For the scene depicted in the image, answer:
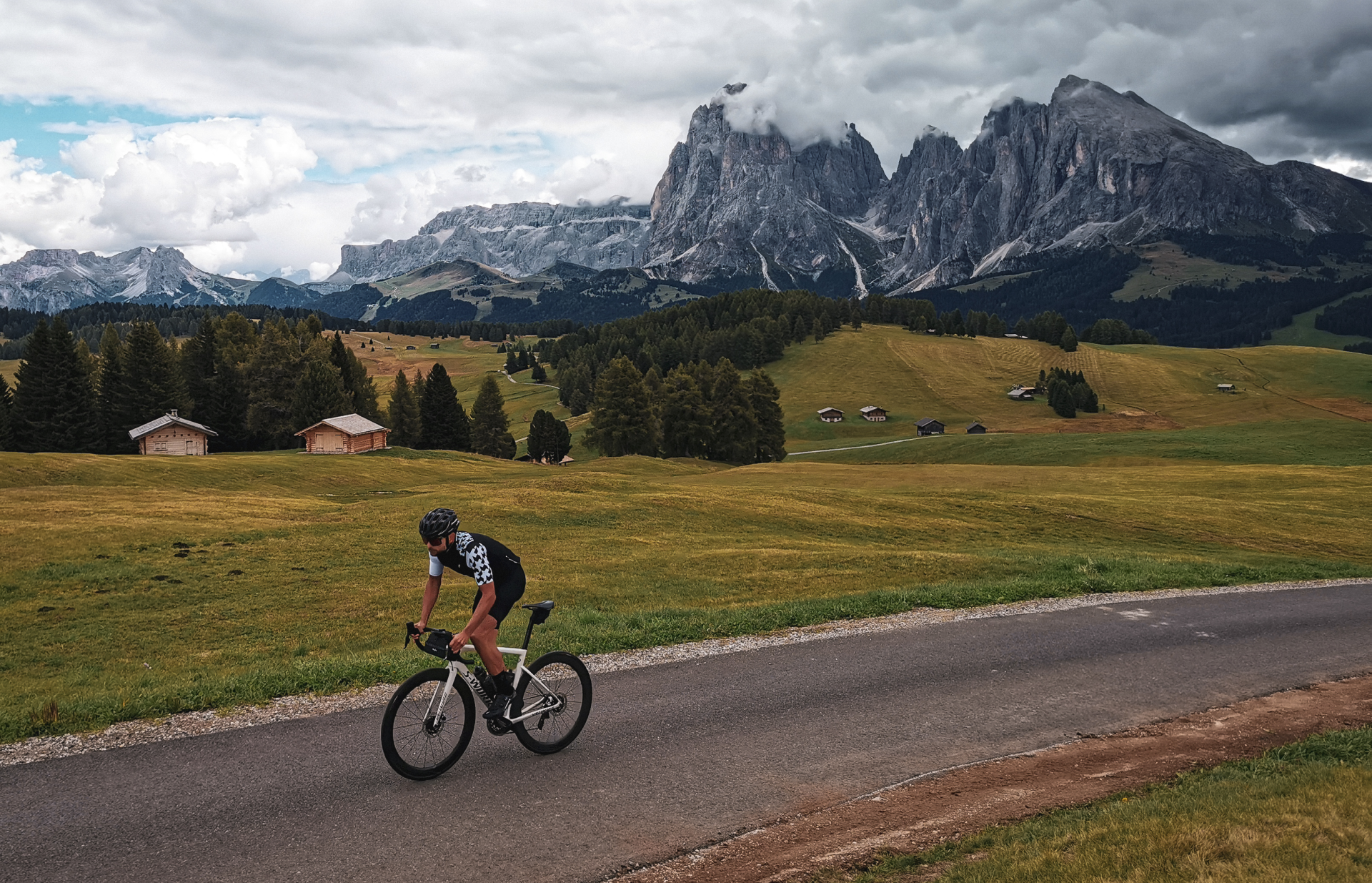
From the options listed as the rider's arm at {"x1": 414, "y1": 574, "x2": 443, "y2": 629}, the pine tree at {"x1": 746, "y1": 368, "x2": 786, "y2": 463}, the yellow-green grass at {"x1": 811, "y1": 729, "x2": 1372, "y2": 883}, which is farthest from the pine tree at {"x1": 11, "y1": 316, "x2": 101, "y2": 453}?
the yellow-green grass at {"x1": 811, "y1": 729, "x2": 1372, "y2": 883}

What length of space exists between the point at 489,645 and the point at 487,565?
3.87 feet

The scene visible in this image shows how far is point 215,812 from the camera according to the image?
10.2 meters

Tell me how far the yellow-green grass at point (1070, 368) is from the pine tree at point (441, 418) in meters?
56.3

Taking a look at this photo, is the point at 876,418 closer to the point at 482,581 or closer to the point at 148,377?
the point at 148,377

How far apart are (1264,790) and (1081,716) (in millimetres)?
4154

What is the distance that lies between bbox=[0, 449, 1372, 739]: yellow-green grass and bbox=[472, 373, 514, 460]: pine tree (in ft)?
203

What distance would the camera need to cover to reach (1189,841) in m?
8.63

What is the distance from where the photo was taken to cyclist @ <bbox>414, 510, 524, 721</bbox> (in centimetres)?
1112

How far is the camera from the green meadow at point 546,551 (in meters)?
18.4

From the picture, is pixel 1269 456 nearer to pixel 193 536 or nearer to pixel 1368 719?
pixel 1368 719

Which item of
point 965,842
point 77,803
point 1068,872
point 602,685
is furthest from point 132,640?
point 1068,872

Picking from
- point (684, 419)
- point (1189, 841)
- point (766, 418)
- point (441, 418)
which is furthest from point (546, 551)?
point (441, 418)

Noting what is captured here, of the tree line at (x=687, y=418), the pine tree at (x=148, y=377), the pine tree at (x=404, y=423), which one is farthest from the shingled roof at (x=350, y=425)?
the tree line at (x=687, y=418)

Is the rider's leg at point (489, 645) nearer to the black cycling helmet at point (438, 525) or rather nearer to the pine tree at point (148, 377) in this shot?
the black cycling helmet at point (438, 525)
